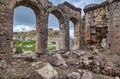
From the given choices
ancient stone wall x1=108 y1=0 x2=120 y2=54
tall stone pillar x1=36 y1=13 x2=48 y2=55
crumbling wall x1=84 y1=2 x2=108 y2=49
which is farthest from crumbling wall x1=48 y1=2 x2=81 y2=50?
ancient stone wall x1=108 y1=0 x2=120 y2=54

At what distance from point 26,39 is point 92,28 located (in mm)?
12510

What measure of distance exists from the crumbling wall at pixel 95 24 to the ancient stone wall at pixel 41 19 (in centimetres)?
81

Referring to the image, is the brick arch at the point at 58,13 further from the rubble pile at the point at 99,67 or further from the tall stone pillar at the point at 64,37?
the rubble pile at the point at 99,67

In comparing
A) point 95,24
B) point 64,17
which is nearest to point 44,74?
point 64,17

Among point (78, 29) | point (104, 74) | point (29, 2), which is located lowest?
point (104, 74)

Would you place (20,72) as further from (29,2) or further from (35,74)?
(29,2)

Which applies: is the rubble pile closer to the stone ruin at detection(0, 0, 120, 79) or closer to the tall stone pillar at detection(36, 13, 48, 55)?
the stone ruin at detection(0, 0, 120, 79)

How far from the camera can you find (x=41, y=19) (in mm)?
10367

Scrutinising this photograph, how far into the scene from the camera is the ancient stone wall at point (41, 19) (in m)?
7.52

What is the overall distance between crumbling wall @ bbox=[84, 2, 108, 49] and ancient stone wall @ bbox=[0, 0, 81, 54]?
809 millimetres

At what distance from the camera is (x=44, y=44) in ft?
34.3

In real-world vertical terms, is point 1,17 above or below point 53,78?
above

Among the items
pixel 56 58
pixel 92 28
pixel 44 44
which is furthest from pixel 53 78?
pixel 92 28

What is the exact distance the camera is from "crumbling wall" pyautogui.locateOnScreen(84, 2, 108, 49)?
1285 cm
